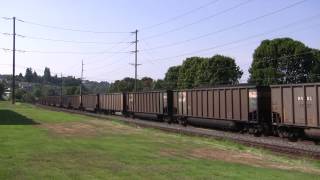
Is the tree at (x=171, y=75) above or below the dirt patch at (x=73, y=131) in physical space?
above

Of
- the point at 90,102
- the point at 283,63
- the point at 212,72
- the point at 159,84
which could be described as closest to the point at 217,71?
the point at 212,72

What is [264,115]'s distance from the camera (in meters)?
30.5

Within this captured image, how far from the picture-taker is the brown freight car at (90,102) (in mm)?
79000

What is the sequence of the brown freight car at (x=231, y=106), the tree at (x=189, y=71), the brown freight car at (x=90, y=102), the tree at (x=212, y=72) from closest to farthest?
the brown freight car at (x=231, y=106) → the brown freight car at (x=90, y=102) → the tree at (x=212, y=72) → the tree at (x=189, y=71)

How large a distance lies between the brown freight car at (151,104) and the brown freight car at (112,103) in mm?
2300

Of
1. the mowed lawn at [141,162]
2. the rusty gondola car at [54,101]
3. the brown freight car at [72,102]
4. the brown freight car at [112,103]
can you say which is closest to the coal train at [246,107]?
the mowed lawn at [141,162]

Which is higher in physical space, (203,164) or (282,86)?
(282,86)

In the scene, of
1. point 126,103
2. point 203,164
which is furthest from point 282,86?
point 126,103

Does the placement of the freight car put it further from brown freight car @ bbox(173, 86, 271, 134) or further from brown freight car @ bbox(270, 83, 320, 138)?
brown freight car @ bbox(270, 83, 320, 138)

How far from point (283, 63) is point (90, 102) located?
102 ft

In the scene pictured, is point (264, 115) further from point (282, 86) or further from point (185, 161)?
point (185, 161)

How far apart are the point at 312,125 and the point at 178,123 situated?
21.3 metres

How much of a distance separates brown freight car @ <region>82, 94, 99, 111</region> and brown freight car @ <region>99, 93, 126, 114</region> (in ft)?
8.07

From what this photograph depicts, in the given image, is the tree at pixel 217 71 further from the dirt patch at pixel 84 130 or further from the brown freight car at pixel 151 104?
the dirt patch at pixel 84 130
